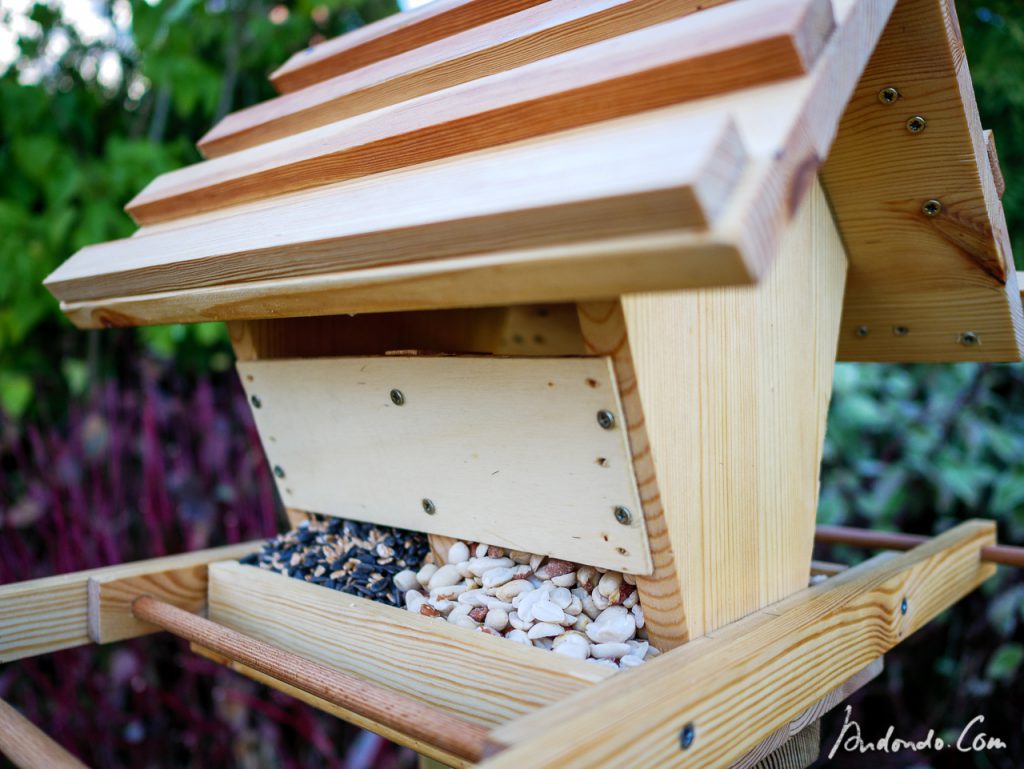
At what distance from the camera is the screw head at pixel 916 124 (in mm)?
782

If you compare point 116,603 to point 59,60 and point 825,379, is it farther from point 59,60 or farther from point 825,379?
point 59,60

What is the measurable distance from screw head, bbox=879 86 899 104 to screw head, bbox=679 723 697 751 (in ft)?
1.91

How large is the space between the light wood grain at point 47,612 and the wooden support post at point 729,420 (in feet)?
2.12

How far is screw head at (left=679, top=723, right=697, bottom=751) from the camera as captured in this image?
1.84ft

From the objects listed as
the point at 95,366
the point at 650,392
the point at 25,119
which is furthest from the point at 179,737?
the point at 650,392

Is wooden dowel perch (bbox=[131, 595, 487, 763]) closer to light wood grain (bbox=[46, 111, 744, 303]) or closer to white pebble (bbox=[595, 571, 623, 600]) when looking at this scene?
white pebble (bbox=[595, 571, 623, 600])

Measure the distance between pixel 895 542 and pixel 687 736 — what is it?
707 mm

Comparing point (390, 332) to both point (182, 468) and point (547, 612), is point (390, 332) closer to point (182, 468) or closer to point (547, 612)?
point (547, 612)

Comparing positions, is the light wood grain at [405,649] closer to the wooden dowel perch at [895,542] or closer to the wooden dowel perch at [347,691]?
the wooden dowel perch at [347,691]

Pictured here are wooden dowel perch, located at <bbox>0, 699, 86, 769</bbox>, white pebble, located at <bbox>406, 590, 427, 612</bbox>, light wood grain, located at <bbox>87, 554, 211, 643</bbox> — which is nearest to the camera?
wooden dowel perch, located at <bbox>0, 699, 86, 769</bbox>

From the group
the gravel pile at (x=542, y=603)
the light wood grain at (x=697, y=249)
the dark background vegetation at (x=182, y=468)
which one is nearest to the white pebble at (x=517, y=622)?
the gravel pile at (x=542, y=603)

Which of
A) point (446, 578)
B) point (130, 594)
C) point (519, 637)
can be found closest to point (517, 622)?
point (519, 637)

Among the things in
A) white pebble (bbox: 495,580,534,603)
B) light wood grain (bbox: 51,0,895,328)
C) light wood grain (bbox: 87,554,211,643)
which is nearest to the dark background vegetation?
light wood grain (bbox: 87,554,211,643)

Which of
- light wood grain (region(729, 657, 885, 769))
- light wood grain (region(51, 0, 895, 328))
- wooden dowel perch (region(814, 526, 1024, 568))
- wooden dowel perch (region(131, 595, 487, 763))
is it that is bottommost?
wooden dowel perch (region(814, 526, 1024, 568))
